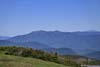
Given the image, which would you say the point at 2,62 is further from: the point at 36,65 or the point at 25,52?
the point at 25,52

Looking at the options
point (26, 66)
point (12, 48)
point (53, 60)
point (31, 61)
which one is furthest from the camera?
point (12, 48)

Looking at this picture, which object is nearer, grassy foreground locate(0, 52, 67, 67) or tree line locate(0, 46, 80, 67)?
grassy foreground locate(0, 52, 67, 67)

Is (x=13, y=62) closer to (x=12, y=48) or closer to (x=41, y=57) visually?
(x=41, y=57)

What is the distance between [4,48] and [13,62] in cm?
960

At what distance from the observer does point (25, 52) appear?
114 ft

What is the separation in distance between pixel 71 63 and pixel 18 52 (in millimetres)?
6439

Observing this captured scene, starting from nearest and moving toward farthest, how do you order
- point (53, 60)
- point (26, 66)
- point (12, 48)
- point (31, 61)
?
point (26, 66), point (31, 61), point (53, 60), point (12, 48)

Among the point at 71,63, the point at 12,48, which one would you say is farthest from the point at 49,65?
the point at 12,48

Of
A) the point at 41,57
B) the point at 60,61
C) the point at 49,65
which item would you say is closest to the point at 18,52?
the point at 41,57

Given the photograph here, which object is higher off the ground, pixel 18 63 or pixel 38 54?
pixel 38 54

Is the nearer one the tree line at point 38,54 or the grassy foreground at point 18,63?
the grassy foreground at point 18,63

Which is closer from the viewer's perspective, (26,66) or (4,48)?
(26,66)

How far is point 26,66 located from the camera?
26.9 metres

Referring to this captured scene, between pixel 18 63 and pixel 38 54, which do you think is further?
pixel 38 54
